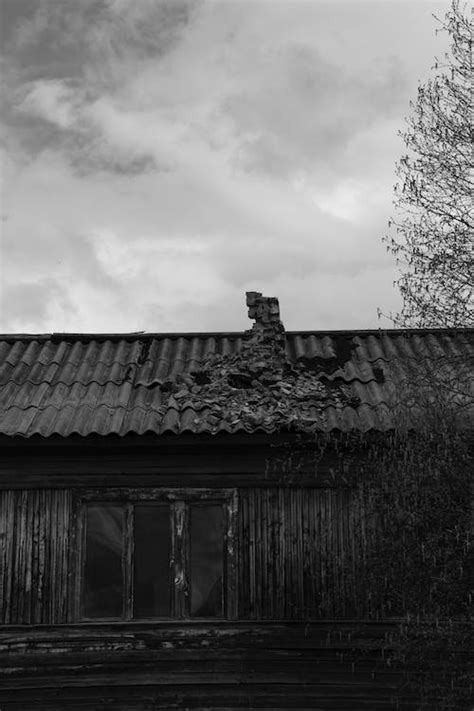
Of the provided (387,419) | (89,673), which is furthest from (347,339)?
(89,673)

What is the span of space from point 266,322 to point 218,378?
3.84ft

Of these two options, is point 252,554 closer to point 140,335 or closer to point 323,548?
point 323,548

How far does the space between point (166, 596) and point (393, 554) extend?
2702 millimetres

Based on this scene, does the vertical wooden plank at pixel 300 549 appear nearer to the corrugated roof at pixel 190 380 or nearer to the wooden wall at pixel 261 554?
the wooden wall at pixel 261 554

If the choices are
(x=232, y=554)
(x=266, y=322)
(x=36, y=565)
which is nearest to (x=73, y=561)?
(x=36, y=565)

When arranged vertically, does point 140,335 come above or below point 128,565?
above

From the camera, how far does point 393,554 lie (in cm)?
663

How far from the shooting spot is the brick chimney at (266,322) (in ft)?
32.1

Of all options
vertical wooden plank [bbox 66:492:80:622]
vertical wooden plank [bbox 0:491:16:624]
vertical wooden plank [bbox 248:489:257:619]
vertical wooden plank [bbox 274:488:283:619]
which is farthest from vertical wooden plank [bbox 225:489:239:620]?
vertical wooden plank [bbox 0:491:16:624]

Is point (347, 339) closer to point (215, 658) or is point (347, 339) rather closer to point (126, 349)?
point (126, 349)

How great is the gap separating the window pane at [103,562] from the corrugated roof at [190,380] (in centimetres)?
103

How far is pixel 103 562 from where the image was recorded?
8.36 m

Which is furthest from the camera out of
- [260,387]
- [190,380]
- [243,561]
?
[190,380]

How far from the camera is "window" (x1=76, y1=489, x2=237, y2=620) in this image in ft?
27.0
